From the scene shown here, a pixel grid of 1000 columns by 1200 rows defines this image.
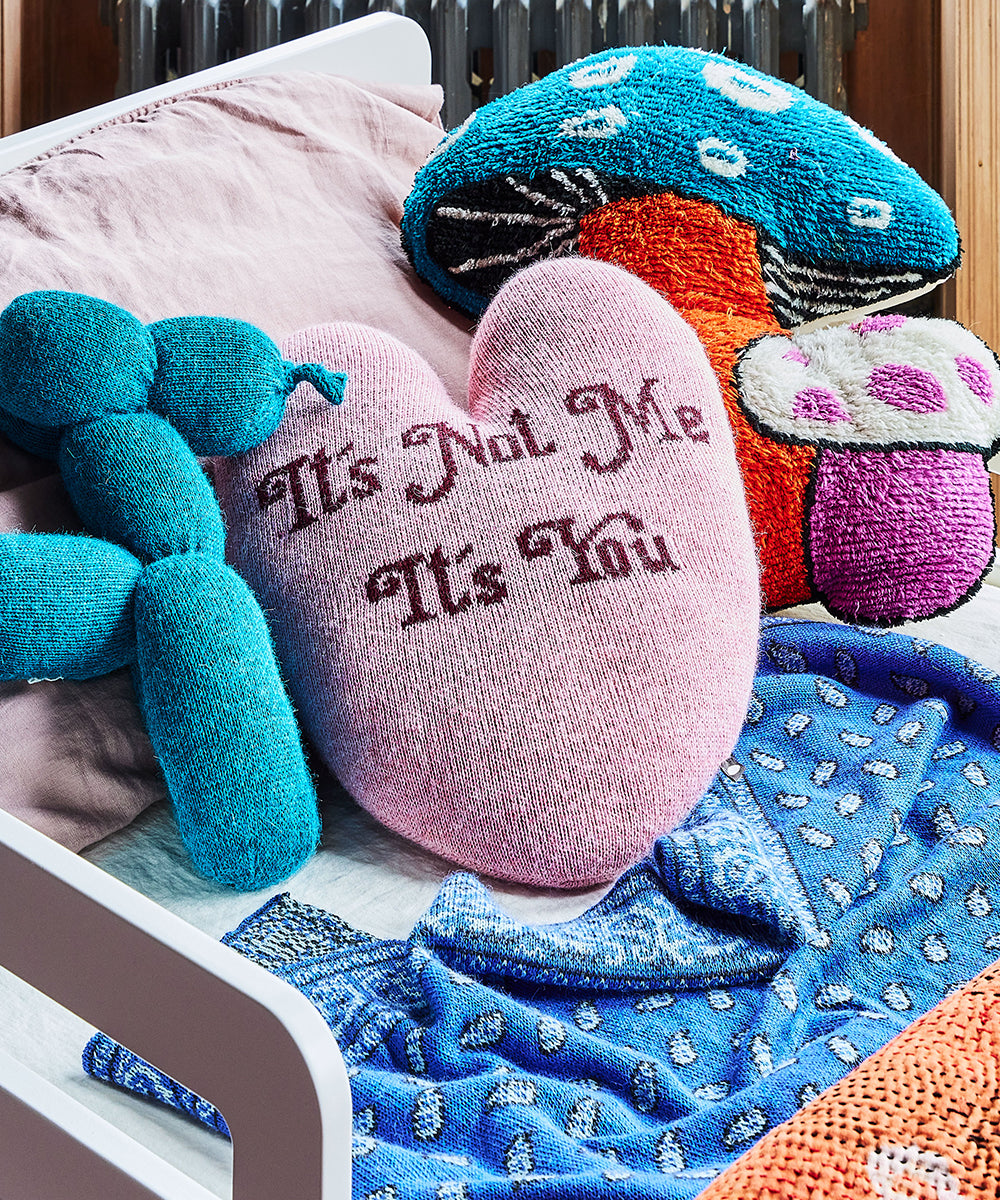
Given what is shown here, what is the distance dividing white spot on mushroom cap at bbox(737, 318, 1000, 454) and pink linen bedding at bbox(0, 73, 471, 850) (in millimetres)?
210

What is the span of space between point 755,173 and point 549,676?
0.41m

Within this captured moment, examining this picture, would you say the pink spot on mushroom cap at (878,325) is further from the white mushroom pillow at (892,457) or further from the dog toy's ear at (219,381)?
the dog toy's ear at (219,381)

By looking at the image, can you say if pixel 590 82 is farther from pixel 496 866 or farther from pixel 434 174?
pixel 496 866

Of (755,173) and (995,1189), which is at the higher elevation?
(755,173)

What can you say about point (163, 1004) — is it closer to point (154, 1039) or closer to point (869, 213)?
point (154, 1039)

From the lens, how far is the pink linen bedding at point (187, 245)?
1.86ft

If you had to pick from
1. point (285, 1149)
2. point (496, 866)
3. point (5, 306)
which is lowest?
point (496, 866)

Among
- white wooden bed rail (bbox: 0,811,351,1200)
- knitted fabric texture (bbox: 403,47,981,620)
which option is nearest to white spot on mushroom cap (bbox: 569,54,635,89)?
knitted fabric texture (bbox: 403,47,981,620)

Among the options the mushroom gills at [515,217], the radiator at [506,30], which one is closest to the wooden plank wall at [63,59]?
the radiator at [506,30]

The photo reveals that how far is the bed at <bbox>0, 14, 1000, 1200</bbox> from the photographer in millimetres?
272

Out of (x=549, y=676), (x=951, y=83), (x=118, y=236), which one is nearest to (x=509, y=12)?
(x=951, y=83)

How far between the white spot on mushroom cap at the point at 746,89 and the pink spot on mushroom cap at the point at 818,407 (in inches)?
8.4

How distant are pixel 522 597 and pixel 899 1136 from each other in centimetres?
30

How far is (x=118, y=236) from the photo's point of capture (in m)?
0.71
